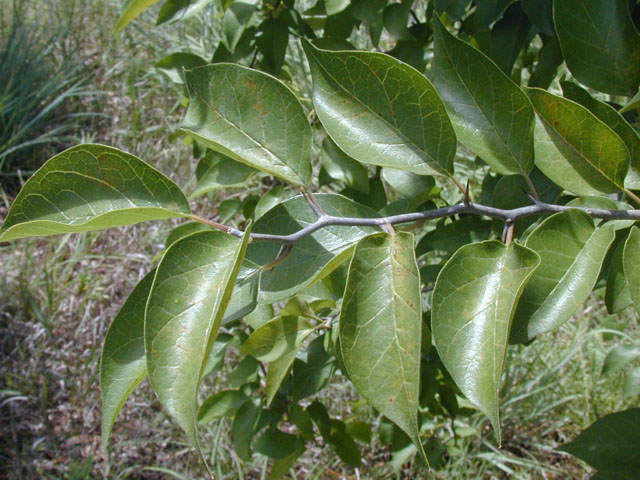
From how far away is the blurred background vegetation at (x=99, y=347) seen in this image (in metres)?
2.10

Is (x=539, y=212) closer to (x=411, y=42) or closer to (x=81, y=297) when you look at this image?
(x=411, y=42)

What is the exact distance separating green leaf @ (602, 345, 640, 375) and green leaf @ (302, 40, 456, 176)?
48.7 inches

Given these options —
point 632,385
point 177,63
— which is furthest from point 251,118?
point 632,385

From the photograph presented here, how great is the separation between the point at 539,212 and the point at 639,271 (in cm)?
12

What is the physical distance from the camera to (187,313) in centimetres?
56

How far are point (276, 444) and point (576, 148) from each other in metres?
0.86

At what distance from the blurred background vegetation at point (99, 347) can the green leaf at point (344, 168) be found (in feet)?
1.45

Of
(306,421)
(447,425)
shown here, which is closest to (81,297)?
(447,425)

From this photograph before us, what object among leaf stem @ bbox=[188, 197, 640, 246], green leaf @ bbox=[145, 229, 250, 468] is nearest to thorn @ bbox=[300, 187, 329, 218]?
leaf stem @ bbox=[188, 197, 640, 246]

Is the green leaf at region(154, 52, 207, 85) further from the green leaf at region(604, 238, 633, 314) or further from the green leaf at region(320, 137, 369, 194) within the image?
the green leaf at region(604, 238, 633, 314)

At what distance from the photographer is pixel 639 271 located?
0.61 metres

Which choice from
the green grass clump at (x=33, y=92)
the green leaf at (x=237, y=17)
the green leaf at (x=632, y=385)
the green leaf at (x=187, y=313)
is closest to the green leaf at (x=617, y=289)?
the green leaf at (x=187, y=313)

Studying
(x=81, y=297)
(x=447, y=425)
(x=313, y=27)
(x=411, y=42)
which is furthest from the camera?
(x=81, y=297)

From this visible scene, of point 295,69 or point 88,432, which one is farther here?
point 295,69
